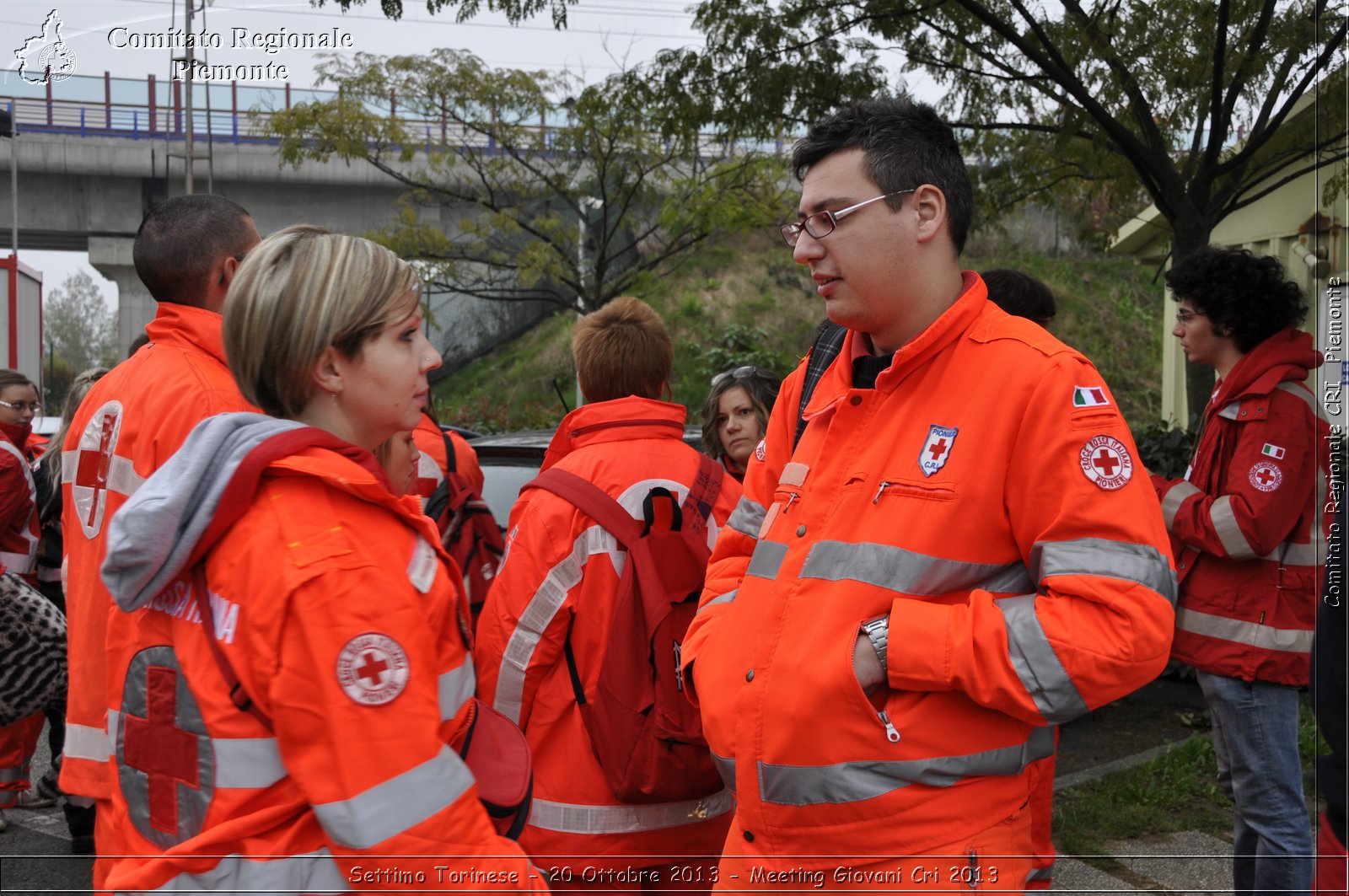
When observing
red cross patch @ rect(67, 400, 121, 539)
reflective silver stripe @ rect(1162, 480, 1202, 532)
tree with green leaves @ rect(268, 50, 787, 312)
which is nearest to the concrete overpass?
tree with green leaves @ rect(268, 50, 787, 312)

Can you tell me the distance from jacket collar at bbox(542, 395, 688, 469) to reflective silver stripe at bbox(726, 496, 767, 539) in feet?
2.89

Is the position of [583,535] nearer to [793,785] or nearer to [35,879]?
[793,785]

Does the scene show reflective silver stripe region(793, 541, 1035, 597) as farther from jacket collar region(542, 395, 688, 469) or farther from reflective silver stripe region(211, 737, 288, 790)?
jacket collar region(542, 395, 688, 469)

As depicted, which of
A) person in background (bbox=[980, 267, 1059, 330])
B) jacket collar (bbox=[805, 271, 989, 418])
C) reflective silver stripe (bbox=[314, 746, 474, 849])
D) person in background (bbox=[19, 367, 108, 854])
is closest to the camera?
reflective silver stripe (bbox=[314, 746, 474, 849])

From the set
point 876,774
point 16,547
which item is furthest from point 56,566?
point 876,774

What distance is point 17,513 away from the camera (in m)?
5.32

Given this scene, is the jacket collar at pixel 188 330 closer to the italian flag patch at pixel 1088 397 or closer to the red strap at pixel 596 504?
the red strap at pixel 596 504

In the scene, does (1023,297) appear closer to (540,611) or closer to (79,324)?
(540,611)

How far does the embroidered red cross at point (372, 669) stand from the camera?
1509 millimetres

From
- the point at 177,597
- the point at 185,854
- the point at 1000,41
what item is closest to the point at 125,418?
the point at 177,597

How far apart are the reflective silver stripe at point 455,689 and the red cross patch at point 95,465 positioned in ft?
5.61

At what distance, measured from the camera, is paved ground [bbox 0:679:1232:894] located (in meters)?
4.52

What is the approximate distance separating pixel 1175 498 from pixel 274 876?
307 cm

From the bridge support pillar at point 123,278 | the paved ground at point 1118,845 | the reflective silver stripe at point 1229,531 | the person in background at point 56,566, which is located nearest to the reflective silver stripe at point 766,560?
the reflective silver stripe at point 1229,531
